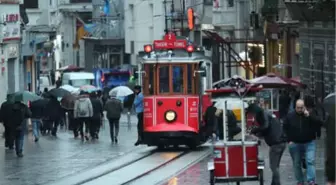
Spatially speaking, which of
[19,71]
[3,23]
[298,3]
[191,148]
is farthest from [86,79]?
[191,148]

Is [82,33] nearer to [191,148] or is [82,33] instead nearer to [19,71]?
[19,71]

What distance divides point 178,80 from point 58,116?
1161cm

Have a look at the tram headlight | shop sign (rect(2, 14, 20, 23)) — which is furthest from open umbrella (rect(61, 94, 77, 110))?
the tram headlight

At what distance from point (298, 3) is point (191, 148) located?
39.7ft

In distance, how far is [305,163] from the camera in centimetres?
1909

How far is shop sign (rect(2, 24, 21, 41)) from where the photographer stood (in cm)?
4634

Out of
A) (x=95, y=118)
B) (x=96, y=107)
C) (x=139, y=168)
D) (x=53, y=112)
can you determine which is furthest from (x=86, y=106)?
(x=139, y=168)

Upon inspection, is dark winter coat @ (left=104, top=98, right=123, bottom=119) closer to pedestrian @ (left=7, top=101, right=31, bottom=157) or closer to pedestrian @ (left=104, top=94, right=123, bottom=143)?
pedestrian @ (left=104, top=94, right=123, bottom=143)

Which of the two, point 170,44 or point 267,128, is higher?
point 170,44

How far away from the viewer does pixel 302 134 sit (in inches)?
733

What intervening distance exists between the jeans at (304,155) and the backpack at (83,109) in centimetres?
1877

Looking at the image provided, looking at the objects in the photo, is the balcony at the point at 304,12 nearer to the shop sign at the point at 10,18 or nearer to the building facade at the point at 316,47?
the building facade at the point at 316,47

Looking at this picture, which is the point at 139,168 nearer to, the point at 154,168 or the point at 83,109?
the point at 154,168

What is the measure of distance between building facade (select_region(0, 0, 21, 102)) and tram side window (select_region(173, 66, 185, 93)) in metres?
16.2
